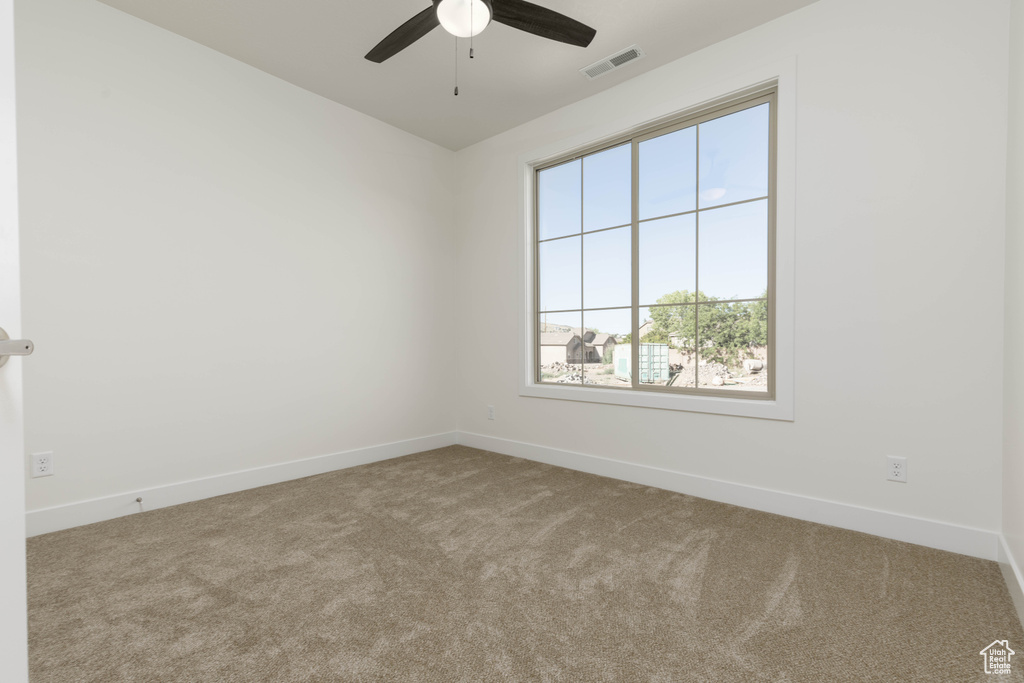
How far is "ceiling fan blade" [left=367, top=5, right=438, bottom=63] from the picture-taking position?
1.99 m

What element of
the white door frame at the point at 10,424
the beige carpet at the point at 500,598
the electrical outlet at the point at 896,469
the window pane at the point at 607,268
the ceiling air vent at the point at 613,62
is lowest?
the beige carpet at the point at 500,598

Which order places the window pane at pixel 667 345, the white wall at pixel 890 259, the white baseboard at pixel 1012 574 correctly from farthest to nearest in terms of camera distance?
the window pane at pixel 667 345, the white wall at pixel 890 259, the white baseboard at pixel 1012 574

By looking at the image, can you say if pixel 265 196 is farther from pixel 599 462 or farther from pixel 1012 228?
pixel 1012 228

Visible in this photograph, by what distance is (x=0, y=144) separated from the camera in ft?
2.00

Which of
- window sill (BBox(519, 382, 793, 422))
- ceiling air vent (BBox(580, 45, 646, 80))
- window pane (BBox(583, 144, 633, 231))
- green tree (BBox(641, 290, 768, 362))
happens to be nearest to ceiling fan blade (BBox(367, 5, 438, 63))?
ceiling air vent (BBox(580, 45, 646, 80))

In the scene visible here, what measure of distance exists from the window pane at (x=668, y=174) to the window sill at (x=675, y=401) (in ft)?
4.15

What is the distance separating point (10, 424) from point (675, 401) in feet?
9.80

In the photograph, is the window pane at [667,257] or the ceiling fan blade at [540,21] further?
the window pane at [667,257]

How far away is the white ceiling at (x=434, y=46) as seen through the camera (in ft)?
8.43

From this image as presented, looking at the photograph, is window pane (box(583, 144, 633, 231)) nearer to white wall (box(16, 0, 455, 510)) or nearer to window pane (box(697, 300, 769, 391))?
window pane (box(697, 300, 769, 391))

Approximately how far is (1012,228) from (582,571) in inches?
90.0

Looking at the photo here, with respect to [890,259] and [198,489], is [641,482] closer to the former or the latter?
[890,259]

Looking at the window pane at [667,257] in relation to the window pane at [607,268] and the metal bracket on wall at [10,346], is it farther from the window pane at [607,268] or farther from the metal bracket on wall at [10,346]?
the metal bracket on wall at [10,346]

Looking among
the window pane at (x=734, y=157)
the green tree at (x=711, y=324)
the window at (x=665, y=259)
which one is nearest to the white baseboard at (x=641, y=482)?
the window at (x=665, y=259)
